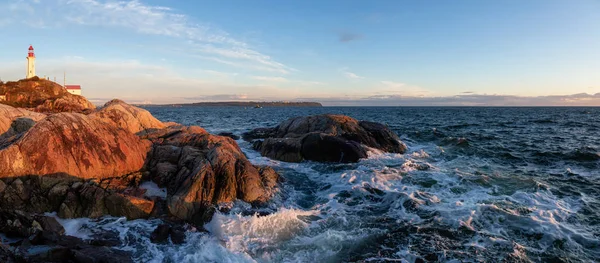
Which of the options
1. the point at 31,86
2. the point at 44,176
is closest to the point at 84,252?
the point at 44,176

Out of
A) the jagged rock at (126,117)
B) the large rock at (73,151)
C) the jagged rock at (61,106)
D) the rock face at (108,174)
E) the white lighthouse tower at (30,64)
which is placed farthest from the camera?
the white lighthouse tower at (30,64)

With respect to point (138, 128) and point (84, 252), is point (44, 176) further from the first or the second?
point (138, 128)

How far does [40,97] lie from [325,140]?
34.6 meters

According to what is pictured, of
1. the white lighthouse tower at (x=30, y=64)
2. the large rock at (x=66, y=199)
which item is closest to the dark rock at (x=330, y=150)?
the large rock at (x=66, y=199)

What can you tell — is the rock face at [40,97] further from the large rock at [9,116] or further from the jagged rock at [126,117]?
the large rock at [9,116]

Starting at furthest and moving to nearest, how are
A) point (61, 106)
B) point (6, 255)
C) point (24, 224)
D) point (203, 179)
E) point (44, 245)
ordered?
point (61, 106), point (203, 179), point (24, 224), point (44, 245), point (6, 255)

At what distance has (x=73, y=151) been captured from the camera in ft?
37.2

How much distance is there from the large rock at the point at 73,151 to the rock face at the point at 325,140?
937 centimetres

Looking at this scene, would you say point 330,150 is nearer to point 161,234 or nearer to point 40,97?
point 161,234

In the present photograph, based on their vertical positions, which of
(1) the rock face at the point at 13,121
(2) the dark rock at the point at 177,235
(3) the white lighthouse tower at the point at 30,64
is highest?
(3) the white lighthouse tower at the point at 30,64

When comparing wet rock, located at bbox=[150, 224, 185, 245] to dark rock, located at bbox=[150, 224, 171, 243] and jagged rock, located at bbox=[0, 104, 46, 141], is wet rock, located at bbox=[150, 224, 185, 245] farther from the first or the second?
jagged rock, located at bbox=[0, 104, 46, 141]

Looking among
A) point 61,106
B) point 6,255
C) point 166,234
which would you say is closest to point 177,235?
point 166,234

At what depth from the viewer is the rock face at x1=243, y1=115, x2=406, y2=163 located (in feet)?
65.1

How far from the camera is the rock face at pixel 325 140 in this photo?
1983 centimetres
